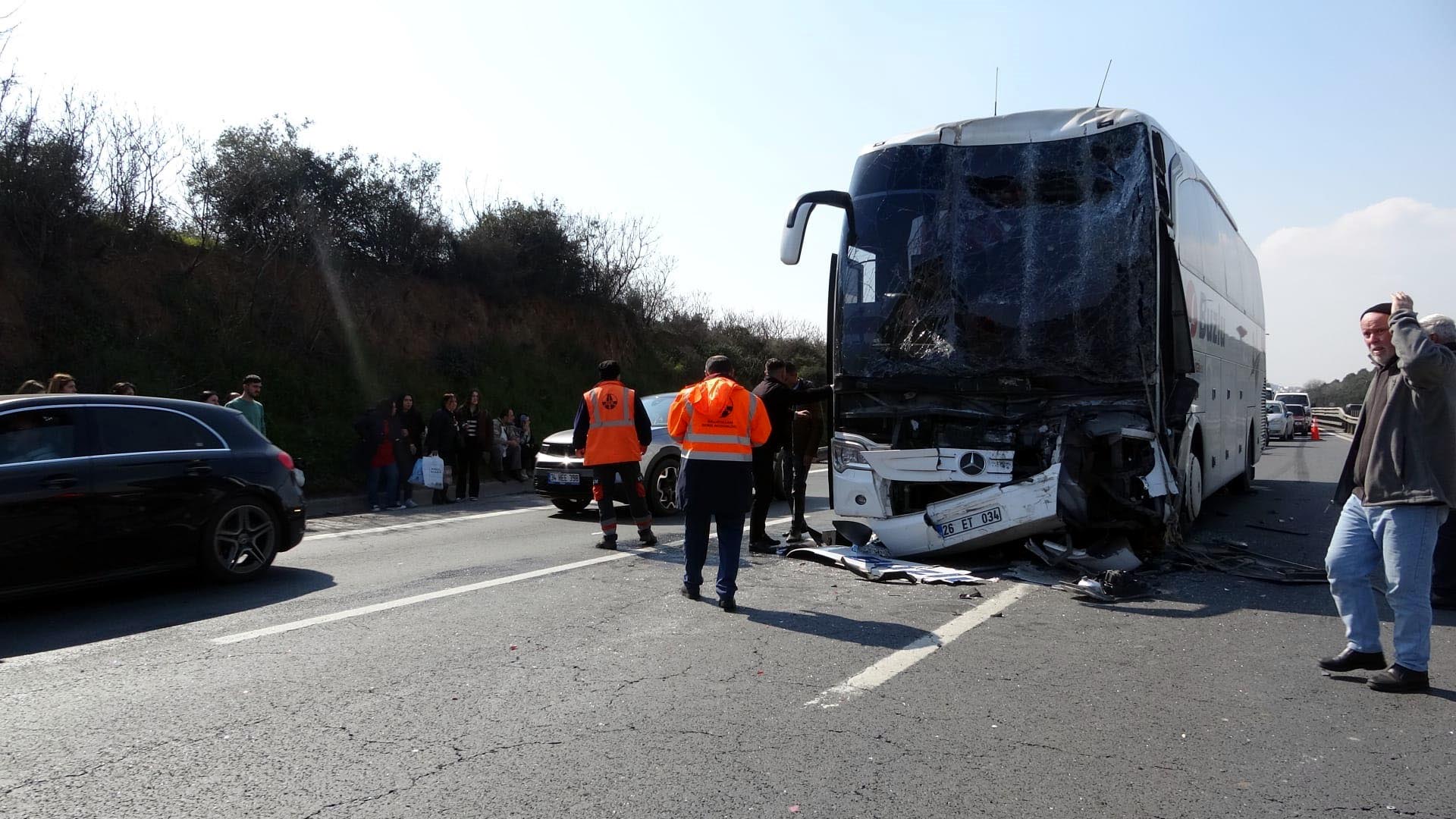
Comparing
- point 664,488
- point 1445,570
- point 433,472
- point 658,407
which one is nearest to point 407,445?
point 433,472

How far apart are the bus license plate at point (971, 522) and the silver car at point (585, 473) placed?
16.4 feet

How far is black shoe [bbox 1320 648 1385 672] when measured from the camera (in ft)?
16.2

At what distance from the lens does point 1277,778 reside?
371 cm

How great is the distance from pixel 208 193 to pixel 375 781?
59.7 feet

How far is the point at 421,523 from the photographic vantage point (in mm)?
12516

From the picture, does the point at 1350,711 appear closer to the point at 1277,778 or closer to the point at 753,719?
the point at 1277,778

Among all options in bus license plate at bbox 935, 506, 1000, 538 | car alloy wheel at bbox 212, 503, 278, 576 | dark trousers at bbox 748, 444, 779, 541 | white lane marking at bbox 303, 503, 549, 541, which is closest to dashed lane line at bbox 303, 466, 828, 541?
white lane marking at bbox 303, 503, 549, 541

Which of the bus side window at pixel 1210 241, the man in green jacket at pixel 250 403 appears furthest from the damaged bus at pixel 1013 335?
the man in green jacket at pixel 250 403

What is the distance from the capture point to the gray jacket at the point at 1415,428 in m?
4.55

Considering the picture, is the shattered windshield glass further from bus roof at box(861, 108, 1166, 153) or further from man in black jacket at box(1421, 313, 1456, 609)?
man in black jacket at box(1421, 313, 1456, 609)

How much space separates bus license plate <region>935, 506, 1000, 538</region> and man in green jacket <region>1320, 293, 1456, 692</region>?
295cm

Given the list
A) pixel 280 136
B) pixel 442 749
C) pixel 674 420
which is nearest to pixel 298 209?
pixel 280 136

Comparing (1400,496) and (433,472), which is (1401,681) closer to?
(1400,496)

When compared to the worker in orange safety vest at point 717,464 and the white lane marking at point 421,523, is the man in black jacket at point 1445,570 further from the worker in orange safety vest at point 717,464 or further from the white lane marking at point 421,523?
the white lane marking at point 421,523
